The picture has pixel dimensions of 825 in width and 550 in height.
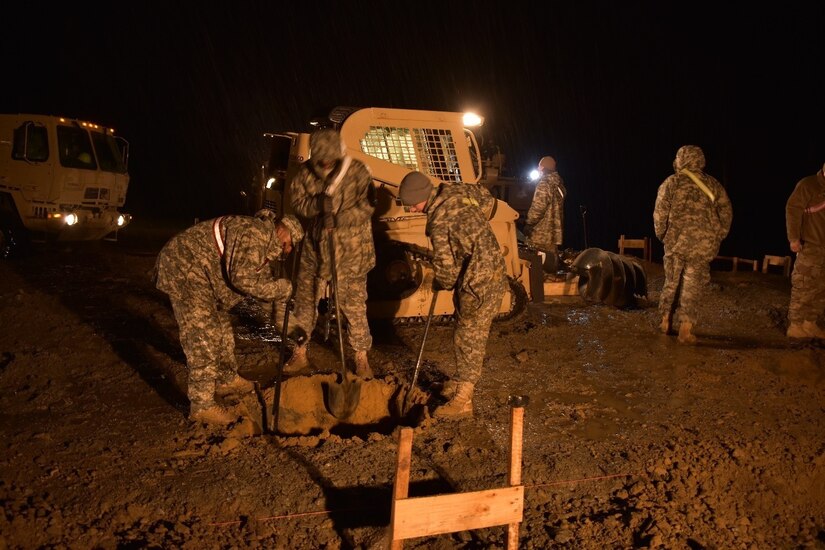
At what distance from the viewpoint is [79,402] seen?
4.87 meters

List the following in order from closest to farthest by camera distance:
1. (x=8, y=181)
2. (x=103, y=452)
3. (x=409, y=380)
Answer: (x=103, y=452) → (x=409, y=380) → (x=8, y=181)

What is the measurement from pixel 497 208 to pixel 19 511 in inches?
222

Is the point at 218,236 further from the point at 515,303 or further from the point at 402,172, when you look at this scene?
the point at 515,303

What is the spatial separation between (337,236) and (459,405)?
1848 millimetres

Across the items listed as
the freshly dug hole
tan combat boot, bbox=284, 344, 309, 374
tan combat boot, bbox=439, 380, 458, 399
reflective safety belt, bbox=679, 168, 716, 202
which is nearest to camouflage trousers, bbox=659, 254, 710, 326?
reflective safety belt, bbox=679, 168, 716, 202

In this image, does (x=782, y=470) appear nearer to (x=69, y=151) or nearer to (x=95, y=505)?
(x=95, y=505)

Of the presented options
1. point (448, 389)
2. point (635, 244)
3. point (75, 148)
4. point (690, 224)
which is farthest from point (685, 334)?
point (75, 148)

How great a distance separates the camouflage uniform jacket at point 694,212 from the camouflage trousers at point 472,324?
290 cm

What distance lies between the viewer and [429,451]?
4.21 metres

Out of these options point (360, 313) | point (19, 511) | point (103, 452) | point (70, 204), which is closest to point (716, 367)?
point (360, 313)

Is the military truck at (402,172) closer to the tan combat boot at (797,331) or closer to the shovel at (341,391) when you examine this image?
the shovel at (341,391)

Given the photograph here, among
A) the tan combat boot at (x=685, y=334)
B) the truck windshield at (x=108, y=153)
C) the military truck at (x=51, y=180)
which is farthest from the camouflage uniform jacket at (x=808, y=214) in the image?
the truck windshield at (x=108, y=153)

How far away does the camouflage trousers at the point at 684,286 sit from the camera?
6.99 meters

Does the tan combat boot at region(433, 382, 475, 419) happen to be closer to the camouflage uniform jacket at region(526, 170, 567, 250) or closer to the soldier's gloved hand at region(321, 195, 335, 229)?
the soldier's gloved hand at region(321, 195, 335, 229)
